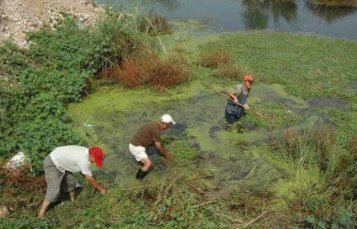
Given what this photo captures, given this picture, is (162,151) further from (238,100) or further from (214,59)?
(214,59)

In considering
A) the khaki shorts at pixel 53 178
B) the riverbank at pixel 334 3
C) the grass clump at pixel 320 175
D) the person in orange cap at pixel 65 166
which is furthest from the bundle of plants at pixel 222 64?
the riverbank at pixel 334 3

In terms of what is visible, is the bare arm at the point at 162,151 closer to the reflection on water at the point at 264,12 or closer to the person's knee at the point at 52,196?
the person's knee at the point at 52,196

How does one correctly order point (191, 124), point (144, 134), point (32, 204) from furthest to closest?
1. point (191, 124)
2. point (144, 134)
3. point (32, 204)

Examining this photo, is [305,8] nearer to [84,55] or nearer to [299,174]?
[84,55]

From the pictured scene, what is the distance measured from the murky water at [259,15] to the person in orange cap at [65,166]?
31.1 feet

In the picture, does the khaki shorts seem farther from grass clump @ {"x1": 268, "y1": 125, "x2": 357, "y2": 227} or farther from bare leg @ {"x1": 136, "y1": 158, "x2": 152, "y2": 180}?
grass clump @ {"x1": 268, "y1": 125, "x2": 357, "y2": 227}

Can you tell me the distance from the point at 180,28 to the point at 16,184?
381 inches

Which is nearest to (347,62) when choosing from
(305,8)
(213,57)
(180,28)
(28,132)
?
(213,57)

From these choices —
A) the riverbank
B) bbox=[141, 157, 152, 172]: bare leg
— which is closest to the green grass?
bbox=[141, 157, 152, 172]: bare leg

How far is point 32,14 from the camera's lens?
12164 millimetres

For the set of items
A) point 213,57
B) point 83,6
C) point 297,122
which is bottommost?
point 297,122

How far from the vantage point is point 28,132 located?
329 inches

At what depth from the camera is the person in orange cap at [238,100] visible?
9164 millimetres

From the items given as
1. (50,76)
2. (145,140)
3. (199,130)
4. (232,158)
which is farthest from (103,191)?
(50,76)
